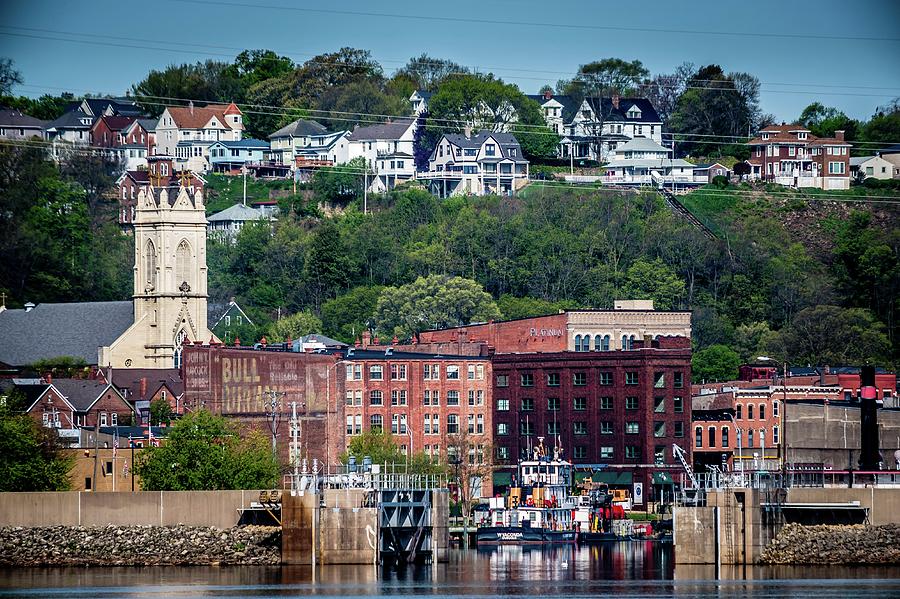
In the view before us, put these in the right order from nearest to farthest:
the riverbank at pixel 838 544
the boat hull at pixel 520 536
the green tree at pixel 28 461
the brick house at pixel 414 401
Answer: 1. the riverbank at pixel 838 544
2. the green tree at pixel 28 461
3. the boat hull at pixel 520 536
4. the brick house at pixel 414 401

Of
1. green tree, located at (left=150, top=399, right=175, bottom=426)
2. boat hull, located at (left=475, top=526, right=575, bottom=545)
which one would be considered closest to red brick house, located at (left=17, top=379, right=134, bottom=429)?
green tree, located at (left=150, top=399, right=175, bottom=426)

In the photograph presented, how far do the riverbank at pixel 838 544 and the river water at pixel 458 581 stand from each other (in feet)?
2.86

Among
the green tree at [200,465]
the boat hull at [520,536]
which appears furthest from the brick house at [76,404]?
the boat hull at [520,536]

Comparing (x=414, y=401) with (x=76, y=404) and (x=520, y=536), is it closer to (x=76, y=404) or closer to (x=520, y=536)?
(x=76, y=404)

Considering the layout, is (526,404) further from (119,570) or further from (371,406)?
(119,570)

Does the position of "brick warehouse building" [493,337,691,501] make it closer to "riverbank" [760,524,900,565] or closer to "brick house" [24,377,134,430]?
"brick house" [24,377,134,430]

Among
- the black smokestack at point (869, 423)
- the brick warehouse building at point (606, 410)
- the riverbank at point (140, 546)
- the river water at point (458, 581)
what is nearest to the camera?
the river water at point (458, 581)

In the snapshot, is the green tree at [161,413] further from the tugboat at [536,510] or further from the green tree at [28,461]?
the green tree at [28,461]

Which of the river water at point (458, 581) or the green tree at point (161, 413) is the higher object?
the green tree at point (161, 413)

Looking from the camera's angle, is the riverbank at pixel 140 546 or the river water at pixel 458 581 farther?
the riverbank at pixel 140 546

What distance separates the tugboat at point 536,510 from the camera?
491 ft

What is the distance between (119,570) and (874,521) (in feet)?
118

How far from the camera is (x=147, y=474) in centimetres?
13500

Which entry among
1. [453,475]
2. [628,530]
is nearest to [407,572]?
[628,530]
